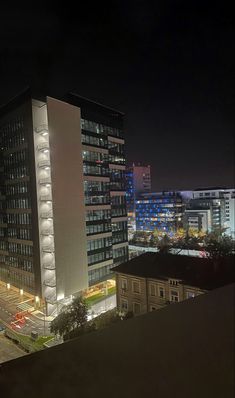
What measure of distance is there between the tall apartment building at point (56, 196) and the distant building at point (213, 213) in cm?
1298

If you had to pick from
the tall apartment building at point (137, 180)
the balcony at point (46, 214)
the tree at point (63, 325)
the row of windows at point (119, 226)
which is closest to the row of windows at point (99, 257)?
the row of windows at point (119, 226)

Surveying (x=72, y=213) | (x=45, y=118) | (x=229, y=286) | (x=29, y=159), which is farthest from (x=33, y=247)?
(x=229, y=286)

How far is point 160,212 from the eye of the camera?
24.5 m

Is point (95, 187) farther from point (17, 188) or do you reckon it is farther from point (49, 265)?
point (49, 265)

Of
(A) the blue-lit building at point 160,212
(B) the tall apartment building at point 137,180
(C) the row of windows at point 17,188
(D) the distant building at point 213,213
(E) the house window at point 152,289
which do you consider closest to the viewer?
(E) the house window at point 152,289

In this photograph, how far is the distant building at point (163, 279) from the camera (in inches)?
197

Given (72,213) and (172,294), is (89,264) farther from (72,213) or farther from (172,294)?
(172,294)

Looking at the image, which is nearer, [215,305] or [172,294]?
[215,305]

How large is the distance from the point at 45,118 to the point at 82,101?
170cm

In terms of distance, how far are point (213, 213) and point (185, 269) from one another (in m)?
17.7

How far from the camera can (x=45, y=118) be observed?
7906 mm

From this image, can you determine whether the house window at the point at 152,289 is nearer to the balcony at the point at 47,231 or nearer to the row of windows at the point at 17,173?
the balcony at the point at 47,231

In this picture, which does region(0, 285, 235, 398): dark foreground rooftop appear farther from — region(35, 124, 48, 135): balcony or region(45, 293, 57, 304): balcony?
region(35, 124, 48, 135): balcony

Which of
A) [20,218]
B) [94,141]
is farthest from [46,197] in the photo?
[94,141]
